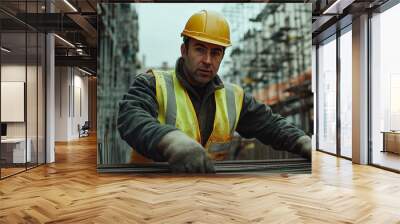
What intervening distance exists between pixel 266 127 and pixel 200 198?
2320 mm

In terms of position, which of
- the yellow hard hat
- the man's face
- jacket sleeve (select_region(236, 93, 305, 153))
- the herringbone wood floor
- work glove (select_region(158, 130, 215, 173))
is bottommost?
the herringbone wood floor

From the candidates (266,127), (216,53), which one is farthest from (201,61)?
(266,127)

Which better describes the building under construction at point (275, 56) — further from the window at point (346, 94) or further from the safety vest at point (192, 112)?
the window at point (346, 94)

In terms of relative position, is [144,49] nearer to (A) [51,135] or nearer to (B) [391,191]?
(A) [51,135]

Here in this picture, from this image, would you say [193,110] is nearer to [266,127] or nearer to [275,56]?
[266,127]

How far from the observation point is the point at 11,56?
6977mm

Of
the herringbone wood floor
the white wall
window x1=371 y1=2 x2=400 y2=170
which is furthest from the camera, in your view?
the white wall

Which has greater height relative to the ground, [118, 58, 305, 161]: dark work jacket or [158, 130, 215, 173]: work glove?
[118, 58, 305, 161]: dark work jacket

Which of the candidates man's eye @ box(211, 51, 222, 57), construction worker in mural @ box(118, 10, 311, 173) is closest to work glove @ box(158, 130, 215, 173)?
construction worker in mural @ box(118, 10, 311, 173)

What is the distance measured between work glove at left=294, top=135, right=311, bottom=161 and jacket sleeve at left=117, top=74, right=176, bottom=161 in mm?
2234

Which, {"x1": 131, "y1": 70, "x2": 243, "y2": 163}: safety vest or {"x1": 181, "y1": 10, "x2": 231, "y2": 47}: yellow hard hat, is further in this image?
{"x1": 181, "y1": 10, "x2": 231, "y2": 47}: yellow hard hat

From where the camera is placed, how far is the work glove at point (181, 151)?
6.82m

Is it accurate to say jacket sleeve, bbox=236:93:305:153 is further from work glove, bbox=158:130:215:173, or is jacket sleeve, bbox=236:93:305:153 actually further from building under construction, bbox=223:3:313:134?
work glove, bbox=158:130:215:173

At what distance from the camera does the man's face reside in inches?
272
